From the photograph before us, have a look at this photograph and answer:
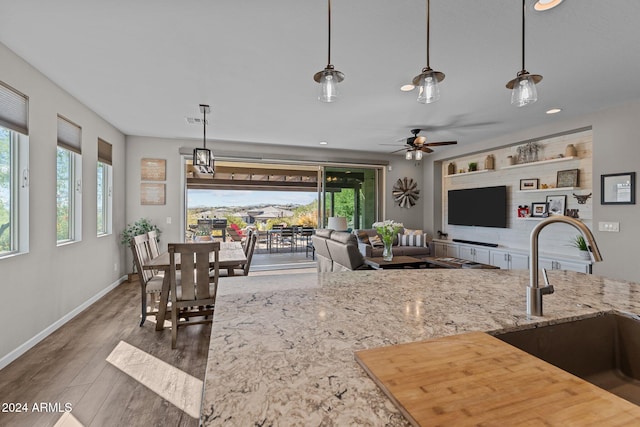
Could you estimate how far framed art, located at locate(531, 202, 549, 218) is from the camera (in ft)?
16.3

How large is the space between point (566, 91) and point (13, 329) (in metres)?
5.82

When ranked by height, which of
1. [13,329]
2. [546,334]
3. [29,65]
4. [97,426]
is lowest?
[97,426]

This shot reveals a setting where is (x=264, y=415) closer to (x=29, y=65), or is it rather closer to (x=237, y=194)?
(x=29, y=65)

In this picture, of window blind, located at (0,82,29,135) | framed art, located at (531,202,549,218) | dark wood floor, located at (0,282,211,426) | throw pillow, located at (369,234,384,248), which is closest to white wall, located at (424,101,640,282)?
framed art, located at (531,202,549,218)

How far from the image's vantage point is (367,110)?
4.01 meters

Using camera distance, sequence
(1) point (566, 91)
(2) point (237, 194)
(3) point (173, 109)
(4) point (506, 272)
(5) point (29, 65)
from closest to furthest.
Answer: (4) point (506, 272)
(5) point (29, 65)
(1) point (566, 91)
(3) point (173, 109)
(2) point (237, 194)

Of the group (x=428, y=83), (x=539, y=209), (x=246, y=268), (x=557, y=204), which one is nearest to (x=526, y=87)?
(x=428, y=83)

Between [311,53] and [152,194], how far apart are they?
13.9 feet

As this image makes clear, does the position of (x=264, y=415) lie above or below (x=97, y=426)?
above

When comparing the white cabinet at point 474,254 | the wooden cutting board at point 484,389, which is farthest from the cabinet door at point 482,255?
the wooden cutting board at point 484,389

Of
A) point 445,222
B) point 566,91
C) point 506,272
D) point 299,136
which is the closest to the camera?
point 506,272

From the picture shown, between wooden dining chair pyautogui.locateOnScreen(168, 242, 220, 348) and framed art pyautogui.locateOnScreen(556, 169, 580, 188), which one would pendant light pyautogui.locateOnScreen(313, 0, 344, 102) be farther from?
framed art pyautogui.locateOnScreen(556, 169, 580, 188)

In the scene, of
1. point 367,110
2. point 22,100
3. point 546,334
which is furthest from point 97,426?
point 367,110

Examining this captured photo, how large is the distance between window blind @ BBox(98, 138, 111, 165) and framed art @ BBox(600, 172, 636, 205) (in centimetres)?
672
